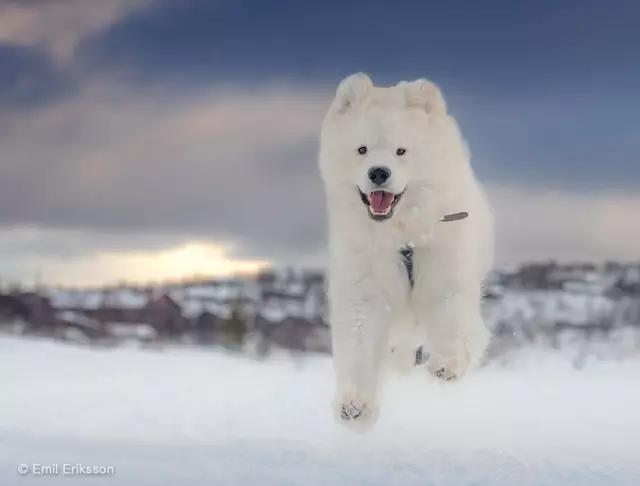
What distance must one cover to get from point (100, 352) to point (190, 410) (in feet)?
13.7

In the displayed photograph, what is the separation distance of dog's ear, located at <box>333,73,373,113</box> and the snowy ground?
219 cm

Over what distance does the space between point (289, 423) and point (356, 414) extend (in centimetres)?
413

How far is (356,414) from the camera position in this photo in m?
7.81

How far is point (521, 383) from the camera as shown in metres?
14.4

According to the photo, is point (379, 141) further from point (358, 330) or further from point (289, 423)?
point (289, 423)

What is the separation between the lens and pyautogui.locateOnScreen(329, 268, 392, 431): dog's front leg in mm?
8031

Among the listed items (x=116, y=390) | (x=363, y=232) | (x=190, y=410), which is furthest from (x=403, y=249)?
(x=116, y=390)

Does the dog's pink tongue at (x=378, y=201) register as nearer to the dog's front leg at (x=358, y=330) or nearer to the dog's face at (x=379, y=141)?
the dog's face at (x=379, y=141)

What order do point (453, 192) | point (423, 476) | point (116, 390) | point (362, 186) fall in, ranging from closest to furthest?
1. point (362, 186)
2. point (453, 192)
3. point (423, 476)
4. point (116, 390)

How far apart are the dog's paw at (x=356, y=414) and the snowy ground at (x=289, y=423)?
32.0 inches

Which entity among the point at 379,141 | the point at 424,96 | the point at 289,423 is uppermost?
the point at 424,96

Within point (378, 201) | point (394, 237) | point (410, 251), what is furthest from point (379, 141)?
point (410, 251)

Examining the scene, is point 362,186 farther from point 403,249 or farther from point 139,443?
point 139,443

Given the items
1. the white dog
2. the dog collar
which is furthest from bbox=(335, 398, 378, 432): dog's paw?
the dog collar
